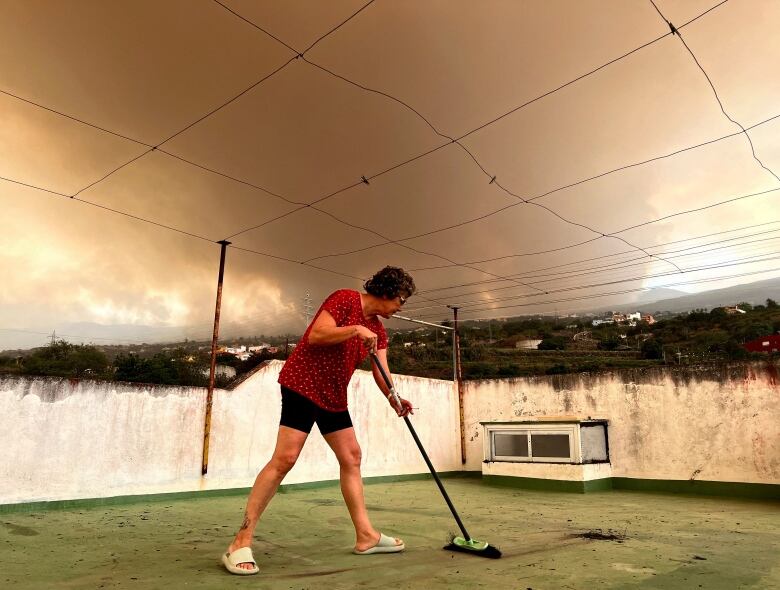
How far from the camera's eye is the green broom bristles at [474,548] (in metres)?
2.30

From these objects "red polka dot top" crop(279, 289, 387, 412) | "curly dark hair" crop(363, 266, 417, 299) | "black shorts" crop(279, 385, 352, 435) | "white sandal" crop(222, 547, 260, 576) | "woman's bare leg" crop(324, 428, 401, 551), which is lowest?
"white sandal" crop(222, 547, 260, 576)

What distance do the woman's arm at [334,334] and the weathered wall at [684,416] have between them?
6.08 metres

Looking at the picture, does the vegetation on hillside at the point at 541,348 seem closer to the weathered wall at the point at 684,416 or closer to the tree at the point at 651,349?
the tree at the point at 651,349

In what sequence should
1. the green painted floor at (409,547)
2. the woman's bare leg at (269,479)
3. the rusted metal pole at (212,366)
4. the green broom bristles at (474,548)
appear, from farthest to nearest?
the rusted metal pole at (212,366) < the green broom bristles at (474,548) < the woman's bare leg at (269,479) < the green painted floor at (409,547)

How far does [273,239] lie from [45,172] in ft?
10.6

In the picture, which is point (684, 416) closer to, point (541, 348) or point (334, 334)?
point (334, 334)

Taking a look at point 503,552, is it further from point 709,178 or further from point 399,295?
point 709,178

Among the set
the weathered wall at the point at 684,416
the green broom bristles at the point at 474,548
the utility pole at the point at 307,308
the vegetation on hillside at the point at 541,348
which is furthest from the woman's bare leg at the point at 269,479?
the utility pole at the point at 307,308

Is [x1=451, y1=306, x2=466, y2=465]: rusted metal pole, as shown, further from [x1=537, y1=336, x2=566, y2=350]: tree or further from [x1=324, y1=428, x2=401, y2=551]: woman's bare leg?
[x1=537, y1=336, x2=566, y2=350]: tree

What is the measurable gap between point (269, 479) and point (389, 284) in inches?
42.7

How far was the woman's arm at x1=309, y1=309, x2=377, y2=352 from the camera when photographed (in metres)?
2.08

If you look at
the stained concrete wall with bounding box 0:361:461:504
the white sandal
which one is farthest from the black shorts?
the stained concrete wall with bounding box 0:361:461:504

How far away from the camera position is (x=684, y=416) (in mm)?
6352

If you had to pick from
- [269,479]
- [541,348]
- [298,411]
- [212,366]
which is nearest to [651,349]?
[541,348]
